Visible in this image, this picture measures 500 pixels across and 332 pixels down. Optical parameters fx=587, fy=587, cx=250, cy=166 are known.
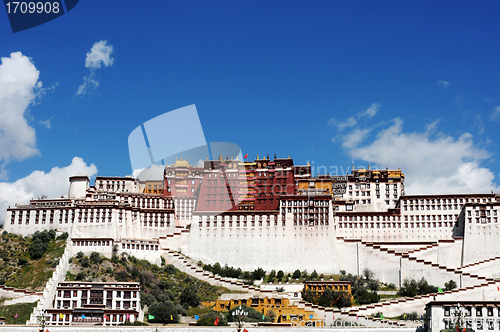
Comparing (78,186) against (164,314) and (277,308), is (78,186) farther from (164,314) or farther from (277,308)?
(277,308)

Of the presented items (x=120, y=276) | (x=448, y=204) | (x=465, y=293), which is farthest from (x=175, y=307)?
(x=448, y=204)

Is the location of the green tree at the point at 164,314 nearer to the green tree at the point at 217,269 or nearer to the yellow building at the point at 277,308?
the yellow building at the point at 277,308

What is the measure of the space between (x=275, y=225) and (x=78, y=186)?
46.2 meters

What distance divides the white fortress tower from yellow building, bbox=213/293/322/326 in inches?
2058

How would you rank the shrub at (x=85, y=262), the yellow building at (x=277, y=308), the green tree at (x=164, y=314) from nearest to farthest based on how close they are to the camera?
the green tree at (x=164, y=314)
the yellow building at (x=277, y=308)
the shrub at (x=85, y=262)

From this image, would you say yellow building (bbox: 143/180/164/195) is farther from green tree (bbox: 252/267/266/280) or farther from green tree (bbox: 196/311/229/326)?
green tree (bbox: 196/311/229/326)

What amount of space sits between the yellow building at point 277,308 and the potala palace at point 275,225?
503 inches

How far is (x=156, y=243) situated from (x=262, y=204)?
2389 cm

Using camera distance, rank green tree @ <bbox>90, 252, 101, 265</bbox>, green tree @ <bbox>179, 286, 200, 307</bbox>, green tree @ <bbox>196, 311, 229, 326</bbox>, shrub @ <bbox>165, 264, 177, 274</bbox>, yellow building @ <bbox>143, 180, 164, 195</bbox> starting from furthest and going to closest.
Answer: yellow building @ <bbox>143, 180, 164, 195</bbox> → shrub @ <bbox>165, 264, 177, 274</bbox> → green tree @ <bbox>90, 252, 101, 265</bbox> → green tree @ <bbox>179, 286, 200, 307</bbox> → green tree @ <bbox>196, 311, 229, 326</bbox>

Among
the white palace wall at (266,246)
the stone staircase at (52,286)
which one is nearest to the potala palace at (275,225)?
the white palace wall at (266,246)

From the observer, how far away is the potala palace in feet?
352

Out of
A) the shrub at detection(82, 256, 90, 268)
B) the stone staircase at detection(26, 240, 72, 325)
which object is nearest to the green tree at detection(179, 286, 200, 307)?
the shrub at detection(82, 256, 90, 268)

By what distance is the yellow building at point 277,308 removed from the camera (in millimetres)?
86312

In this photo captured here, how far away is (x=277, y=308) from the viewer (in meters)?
88.1
